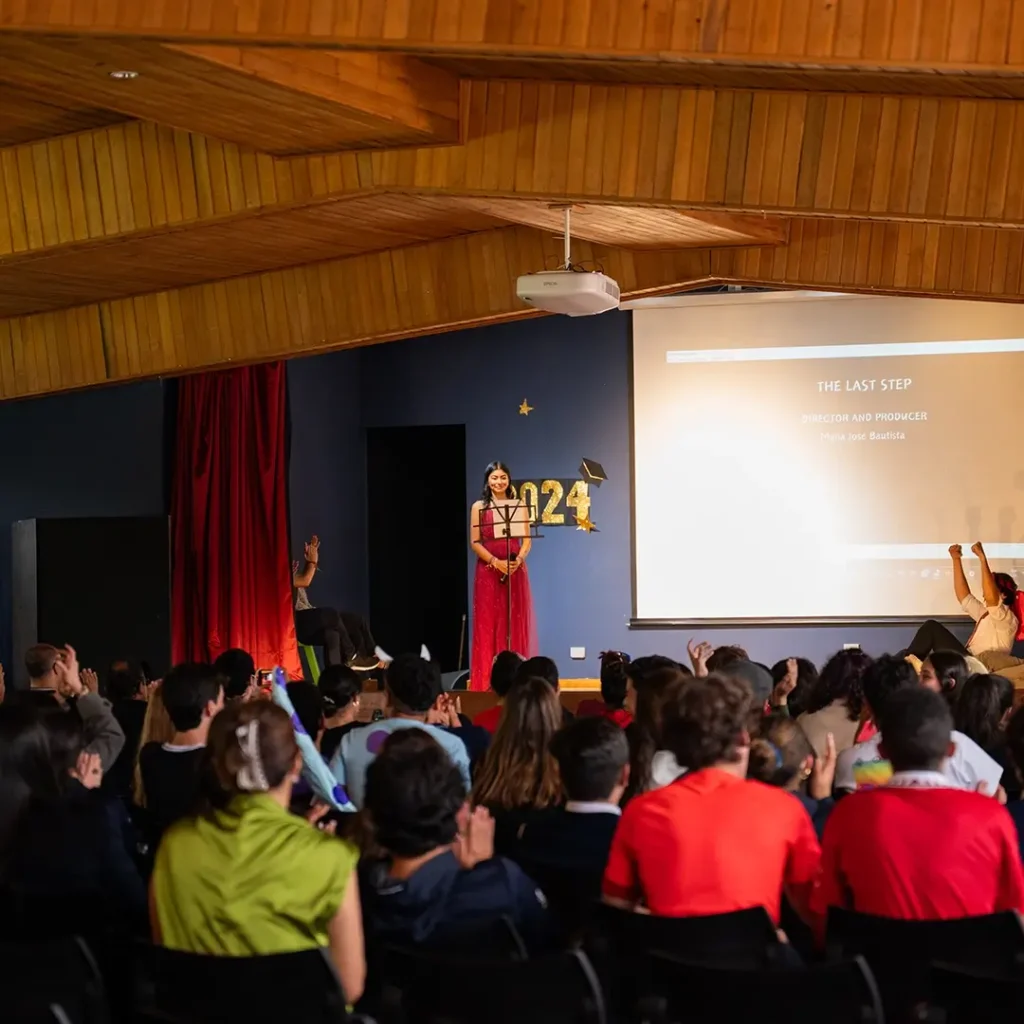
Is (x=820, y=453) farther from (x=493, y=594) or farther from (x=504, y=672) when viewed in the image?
(x=504, y=672)

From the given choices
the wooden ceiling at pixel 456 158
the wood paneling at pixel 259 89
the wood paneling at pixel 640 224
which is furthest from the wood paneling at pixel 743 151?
the wood paneling at pixel 640 224

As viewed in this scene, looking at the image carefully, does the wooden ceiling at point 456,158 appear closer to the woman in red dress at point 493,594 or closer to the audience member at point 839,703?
the audience member at point 839,703

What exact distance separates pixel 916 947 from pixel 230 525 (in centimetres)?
917

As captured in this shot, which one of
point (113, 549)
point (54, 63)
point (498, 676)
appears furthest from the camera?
point (113, 549)

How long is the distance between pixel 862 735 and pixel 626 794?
3.57 ft

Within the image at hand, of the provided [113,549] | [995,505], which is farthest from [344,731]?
[995,505]

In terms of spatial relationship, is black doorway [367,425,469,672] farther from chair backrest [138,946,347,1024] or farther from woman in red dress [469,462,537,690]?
chair backrest [138,946,347,1024]

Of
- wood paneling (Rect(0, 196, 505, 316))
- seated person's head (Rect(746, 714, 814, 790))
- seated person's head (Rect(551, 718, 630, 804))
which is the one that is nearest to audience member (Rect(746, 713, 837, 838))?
seated person's head (Rect(746, 714, 814, 790))

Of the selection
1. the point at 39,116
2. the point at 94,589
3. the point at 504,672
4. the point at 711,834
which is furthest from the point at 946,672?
the point at 94,589

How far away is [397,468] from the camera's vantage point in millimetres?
13078

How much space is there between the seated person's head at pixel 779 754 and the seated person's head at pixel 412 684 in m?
1.11

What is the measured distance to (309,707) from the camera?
219 inches

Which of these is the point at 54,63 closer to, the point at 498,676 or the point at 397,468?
the point at 498,676

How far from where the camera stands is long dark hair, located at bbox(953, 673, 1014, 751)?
431 cm
